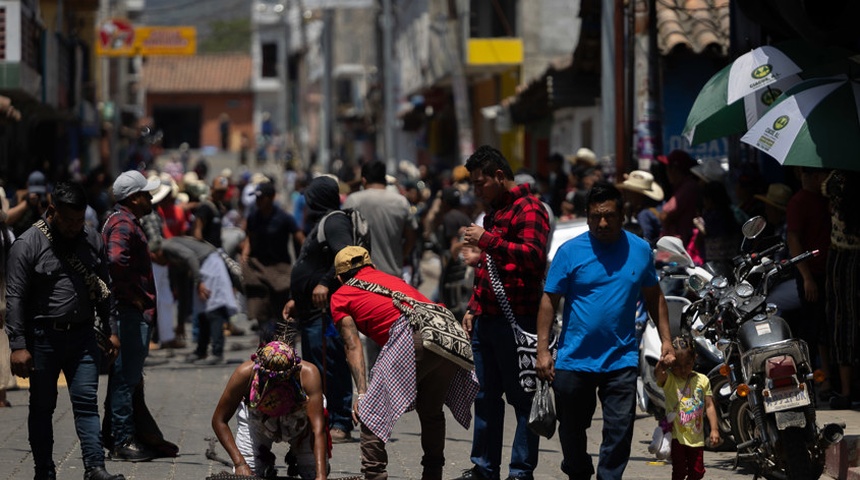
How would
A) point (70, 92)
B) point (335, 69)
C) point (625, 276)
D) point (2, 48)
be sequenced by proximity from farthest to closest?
point (335, 69) → point (70, 92) → point (2, 48) → point (625, 276)

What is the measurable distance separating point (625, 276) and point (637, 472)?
2.10 meters

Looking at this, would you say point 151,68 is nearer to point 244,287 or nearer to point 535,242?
point 244,287

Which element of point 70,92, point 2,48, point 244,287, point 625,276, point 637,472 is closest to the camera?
point 625,276

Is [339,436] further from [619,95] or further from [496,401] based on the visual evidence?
[619,95]

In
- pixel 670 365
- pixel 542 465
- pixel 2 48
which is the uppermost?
pixel 2 48

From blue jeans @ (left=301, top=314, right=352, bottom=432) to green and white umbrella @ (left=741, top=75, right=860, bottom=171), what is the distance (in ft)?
10.2

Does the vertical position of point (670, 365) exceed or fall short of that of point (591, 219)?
it falls short

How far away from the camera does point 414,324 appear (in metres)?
8.04

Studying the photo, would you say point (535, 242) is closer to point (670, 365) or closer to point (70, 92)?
point (670, 365)

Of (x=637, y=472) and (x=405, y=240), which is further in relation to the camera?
(x=405, y=240)

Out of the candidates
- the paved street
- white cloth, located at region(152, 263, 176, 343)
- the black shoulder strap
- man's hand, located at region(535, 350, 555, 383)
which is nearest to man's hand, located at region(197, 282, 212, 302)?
white cloth, located at region(152, 263, 176, 343)

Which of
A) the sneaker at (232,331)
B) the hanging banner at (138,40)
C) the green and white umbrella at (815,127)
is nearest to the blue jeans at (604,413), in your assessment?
the green and white umbrella at (815,127)

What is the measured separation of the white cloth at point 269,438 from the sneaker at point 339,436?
2290mm

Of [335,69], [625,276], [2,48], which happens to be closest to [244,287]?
[625,276]
